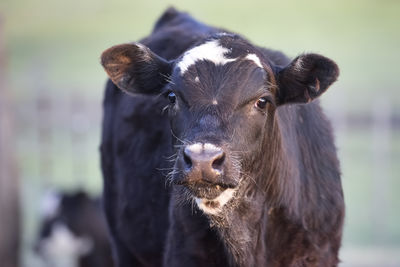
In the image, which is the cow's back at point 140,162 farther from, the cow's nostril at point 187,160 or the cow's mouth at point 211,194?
the cow's nostril at point 187,160

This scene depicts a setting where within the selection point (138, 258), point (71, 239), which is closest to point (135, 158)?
point (138, 258)

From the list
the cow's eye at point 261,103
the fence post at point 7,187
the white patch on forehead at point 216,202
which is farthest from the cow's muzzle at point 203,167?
the fence post at point 7,187

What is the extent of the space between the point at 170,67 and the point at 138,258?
6.72 feet

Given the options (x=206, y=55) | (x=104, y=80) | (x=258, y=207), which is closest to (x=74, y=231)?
(x=258, y=207)

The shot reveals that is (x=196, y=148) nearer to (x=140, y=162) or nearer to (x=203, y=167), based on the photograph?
(x=203, y=167)

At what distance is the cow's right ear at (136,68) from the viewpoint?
5.36m

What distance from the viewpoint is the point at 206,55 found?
5133 millimetres

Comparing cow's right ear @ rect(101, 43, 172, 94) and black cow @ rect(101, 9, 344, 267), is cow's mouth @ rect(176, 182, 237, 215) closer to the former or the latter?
black cow @ rect(101, 9, 344, 267)

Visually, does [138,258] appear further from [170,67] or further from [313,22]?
[313,22]

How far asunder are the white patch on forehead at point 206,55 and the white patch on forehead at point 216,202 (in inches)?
32.0

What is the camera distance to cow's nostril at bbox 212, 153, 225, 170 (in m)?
4.54

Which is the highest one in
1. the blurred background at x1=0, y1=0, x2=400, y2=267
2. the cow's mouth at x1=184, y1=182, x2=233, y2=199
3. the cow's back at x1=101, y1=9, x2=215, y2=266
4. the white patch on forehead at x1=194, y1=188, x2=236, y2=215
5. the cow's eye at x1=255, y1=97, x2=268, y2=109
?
the cow's eye at x1=255, y1=97, x2=268, y2=109

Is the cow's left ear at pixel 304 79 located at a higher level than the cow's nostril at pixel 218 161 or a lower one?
higher

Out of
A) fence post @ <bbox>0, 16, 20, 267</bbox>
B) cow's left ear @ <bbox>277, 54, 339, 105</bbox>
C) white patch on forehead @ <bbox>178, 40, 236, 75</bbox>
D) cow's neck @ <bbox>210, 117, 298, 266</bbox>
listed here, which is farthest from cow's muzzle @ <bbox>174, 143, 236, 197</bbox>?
fence post @ <bbox>0, 16, 20, 267</bbox>
